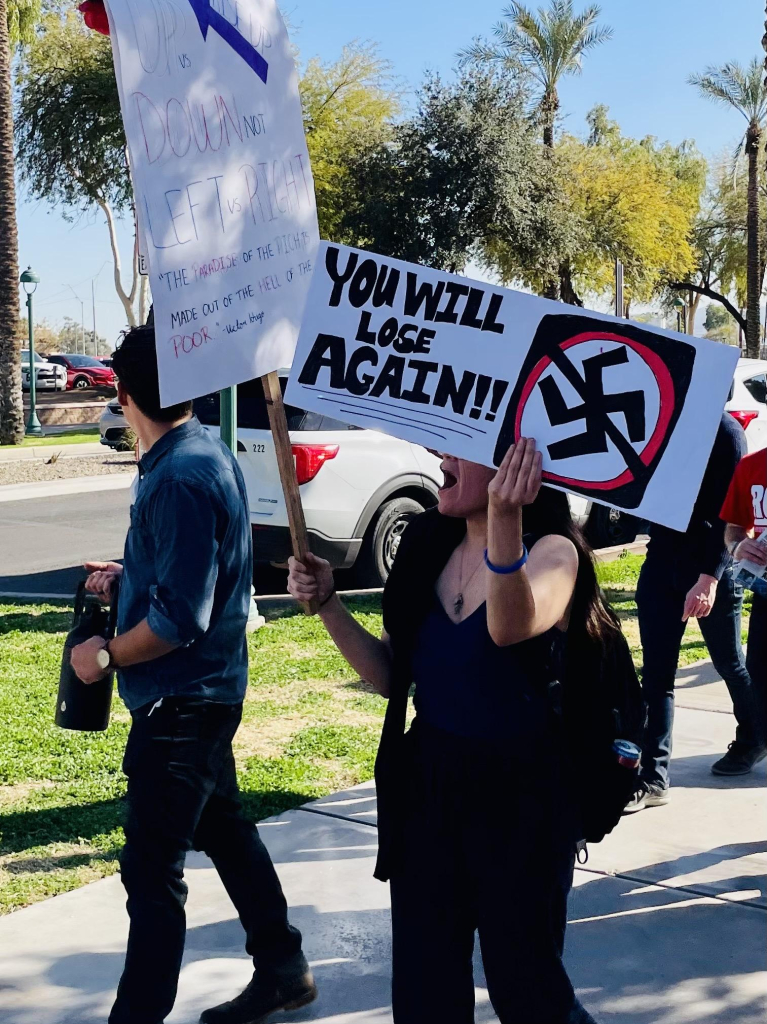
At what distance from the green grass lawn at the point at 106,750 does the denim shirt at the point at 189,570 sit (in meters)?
1.58

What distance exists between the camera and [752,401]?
11.3 metres

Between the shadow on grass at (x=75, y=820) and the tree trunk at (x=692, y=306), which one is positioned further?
the tree trunk at (x=692, y=306)

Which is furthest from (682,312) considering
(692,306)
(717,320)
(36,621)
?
(36,621)

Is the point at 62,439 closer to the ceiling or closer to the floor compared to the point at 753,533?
closer to the ceiling

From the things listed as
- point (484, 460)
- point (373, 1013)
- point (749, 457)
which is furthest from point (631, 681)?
point (749, 457)

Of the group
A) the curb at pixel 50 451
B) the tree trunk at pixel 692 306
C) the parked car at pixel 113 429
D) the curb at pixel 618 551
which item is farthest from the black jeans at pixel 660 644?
the tree trunk at pixel 692 306

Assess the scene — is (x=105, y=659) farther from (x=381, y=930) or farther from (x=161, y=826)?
(x=381, y=930)

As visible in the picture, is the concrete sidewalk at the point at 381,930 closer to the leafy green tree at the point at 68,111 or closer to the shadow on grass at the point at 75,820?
the shadow on grass at the point at 75,820

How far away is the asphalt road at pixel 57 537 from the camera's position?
10.3 metres

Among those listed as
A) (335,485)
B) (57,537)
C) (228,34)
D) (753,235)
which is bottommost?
(57,537)

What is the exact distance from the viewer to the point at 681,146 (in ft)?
201

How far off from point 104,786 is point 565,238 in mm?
32974

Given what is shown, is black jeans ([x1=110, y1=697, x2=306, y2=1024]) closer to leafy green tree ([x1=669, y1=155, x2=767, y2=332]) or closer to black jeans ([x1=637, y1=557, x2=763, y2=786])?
black jeans ([x1=637, y1=557, x2=763, y2=786])

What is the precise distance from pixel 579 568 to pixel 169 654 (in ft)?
3.40
